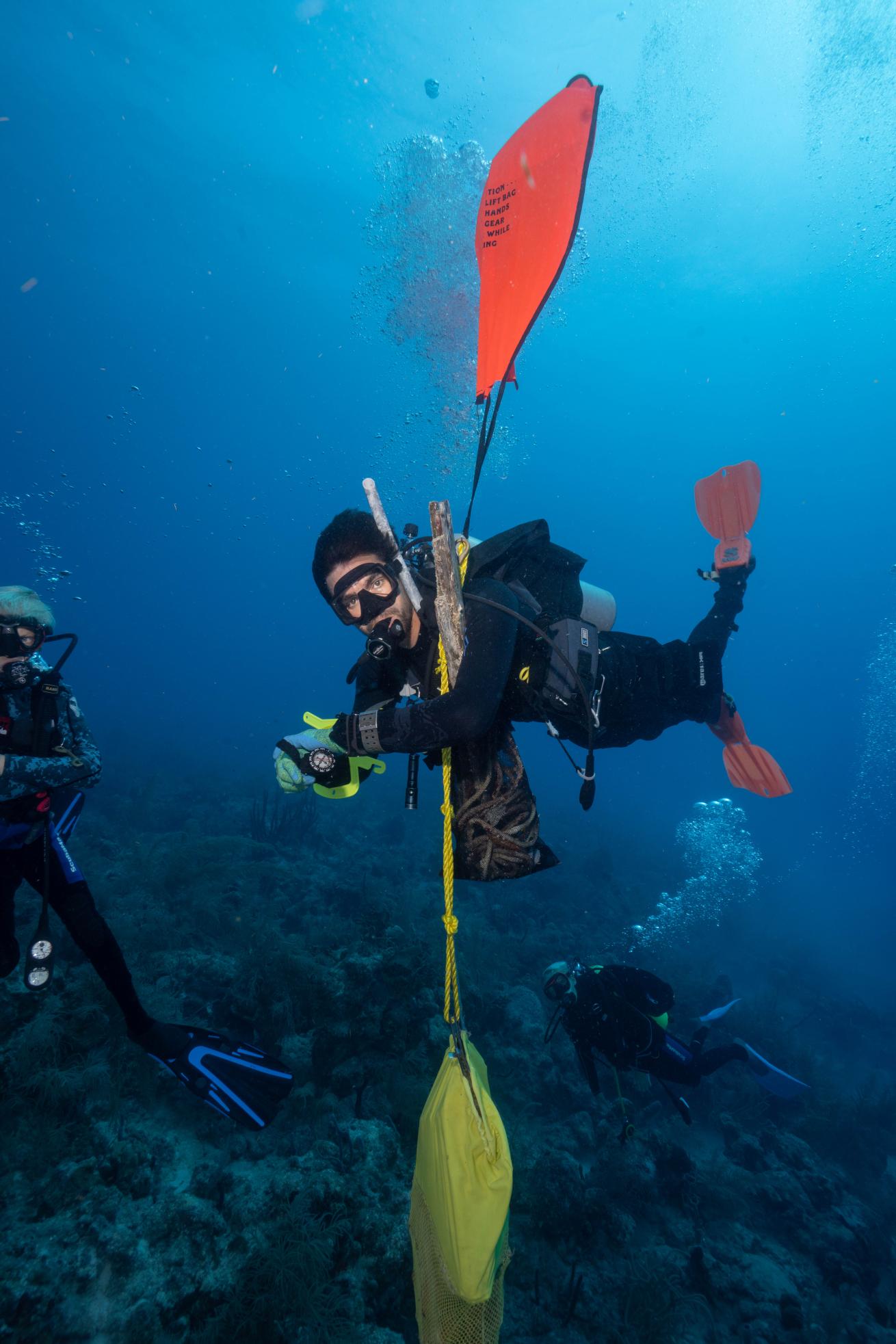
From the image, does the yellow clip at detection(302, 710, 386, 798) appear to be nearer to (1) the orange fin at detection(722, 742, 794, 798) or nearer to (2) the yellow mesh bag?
(2) the yellow mesh bag

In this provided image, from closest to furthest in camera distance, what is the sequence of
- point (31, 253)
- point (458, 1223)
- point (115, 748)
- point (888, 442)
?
point (458, 1223), point (115, 748), point (31, 253), point (888, 442)

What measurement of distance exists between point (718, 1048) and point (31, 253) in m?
70.1

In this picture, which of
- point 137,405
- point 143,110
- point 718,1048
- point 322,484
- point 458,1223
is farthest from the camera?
point 322,484

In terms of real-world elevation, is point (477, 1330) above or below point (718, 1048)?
above

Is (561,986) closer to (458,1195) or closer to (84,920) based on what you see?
(458,1195)

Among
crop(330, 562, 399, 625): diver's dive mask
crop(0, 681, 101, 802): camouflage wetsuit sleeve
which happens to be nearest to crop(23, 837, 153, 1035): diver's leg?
crop(0, 681, 101, 802): camouflage wetsuit sleeve

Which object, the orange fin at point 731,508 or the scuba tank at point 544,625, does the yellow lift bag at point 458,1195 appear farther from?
the orange fin at point 731,508

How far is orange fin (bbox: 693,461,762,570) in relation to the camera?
14.5ft

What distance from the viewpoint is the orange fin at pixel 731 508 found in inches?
175

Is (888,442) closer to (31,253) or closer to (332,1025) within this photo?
(332,1025)

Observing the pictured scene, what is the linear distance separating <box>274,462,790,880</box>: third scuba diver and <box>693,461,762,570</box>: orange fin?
4 centimetres

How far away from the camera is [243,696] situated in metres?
85.9

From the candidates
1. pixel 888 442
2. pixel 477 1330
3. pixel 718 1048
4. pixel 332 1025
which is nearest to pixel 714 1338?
pixel 718 1048

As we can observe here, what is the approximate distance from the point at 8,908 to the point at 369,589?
12.4ft
